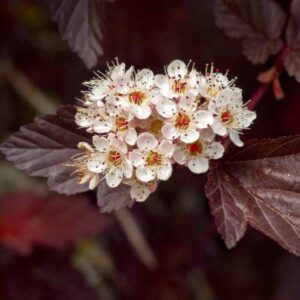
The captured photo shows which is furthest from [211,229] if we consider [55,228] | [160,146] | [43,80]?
[43,80]

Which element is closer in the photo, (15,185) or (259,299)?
(259,299)

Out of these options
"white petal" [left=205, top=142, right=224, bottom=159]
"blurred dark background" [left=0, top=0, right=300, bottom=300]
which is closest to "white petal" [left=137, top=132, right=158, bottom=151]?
"white petal" [left=205, top=142, right=224, bottom=159]

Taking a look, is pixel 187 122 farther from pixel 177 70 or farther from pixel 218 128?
pixel 177 70

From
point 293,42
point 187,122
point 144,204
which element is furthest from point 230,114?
point 144,204

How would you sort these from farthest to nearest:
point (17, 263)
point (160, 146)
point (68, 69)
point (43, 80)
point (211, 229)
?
point (43, 80), point (68, 69), point (17, 263), point (211, 229), point (160, 146)

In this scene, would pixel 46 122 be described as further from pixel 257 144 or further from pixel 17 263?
pixel 17 263

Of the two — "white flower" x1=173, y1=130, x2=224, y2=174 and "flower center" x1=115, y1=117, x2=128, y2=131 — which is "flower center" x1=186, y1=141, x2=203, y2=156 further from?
"flower center" x1=115, y1=117, x2=128, y2=131

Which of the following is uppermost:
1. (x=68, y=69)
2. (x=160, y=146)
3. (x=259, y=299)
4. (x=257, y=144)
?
(x=68, y=69)
